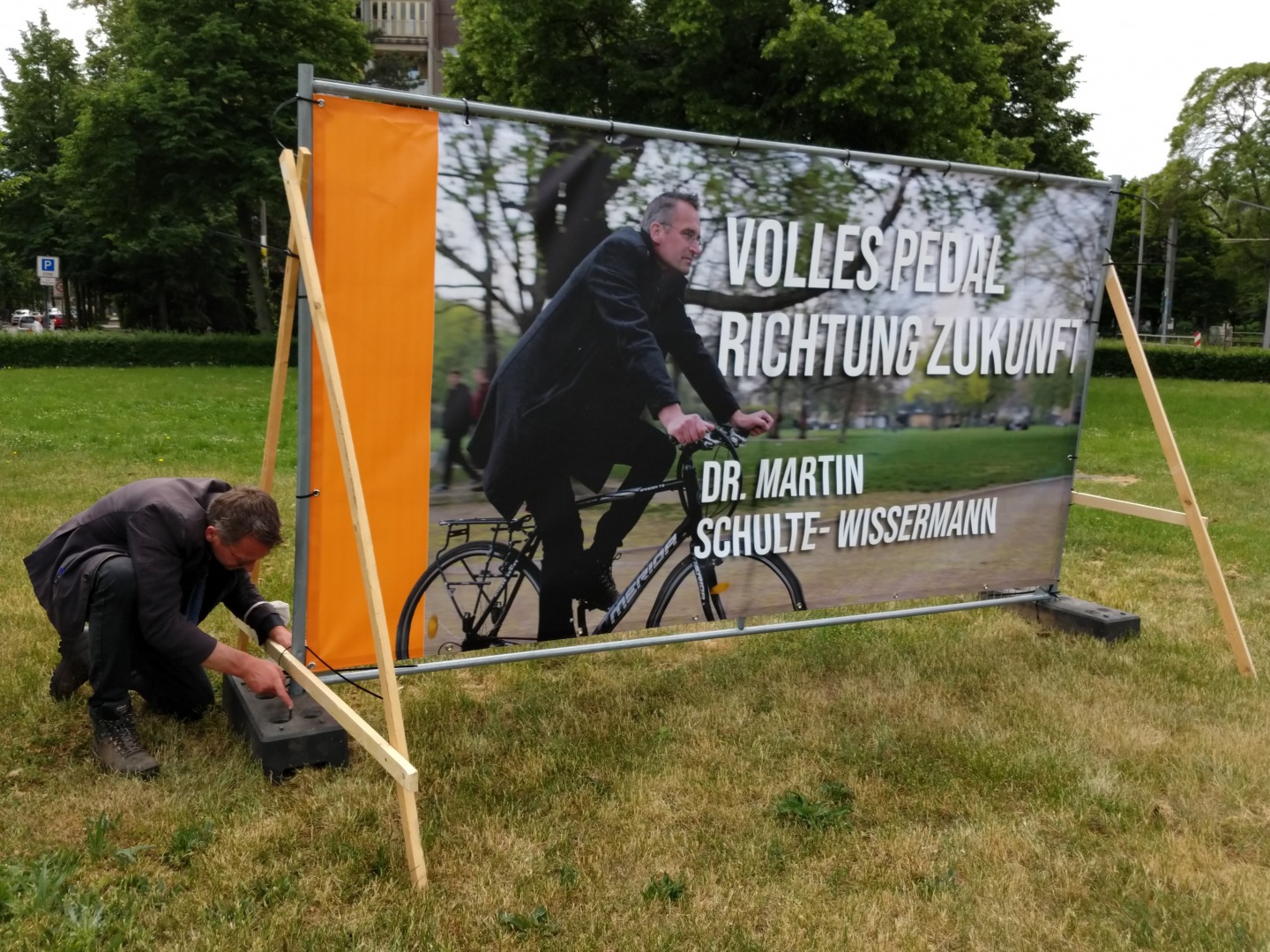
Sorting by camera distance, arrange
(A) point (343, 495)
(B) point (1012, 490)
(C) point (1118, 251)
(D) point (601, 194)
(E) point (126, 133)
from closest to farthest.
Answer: (A) point (343, 495), (D) point (601, 194), (B) point (1012, 490), (E) point (126, 133), (C) point (1118, 251)

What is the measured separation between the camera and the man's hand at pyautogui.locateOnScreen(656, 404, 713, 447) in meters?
4.54

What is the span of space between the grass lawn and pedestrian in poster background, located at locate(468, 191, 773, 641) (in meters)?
0.85

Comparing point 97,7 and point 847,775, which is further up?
point 97,7

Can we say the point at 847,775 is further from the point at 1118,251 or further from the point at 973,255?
the point at 1118,251

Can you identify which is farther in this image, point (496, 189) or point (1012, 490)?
point (1012, 490)

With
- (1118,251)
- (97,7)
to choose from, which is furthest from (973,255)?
(1118,251)

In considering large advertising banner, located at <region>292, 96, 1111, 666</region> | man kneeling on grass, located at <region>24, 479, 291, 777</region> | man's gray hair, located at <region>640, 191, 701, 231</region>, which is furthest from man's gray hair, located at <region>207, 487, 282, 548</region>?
man's gray hair, located at <region>640, 191, 701, 231</region>

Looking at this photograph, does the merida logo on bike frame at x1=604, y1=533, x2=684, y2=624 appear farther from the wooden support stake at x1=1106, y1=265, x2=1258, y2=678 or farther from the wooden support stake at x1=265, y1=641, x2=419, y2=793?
the wooden support stake at x1=1106, y1=265, x2=1258, y2=678

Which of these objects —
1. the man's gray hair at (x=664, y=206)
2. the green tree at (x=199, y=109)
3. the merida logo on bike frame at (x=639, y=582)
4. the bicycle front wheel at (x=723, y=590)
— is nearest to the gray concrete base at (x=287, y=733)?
the merida logo on bike frame at (x=639, y=582)

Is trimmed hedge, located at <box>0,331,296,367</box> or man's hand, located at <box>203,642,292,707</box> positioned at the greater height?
trimmed hedge, located at <box>0,331,296,367</box>

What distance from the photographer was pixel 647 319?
446 cm

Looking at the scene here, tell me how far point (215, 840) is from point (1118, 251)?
7809cm

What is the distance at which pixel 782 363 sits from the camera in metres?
4.86

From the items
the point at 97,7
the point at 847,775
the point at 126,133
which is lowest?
the point at 847,775
